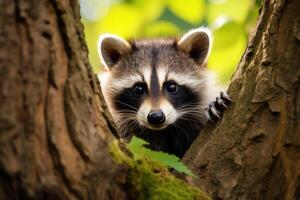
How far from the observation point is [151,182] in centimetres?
348

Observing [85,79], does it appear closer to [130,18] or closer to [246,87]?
[246,87]

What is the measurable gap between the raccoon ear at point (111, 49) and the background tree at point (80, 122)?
2808 mm

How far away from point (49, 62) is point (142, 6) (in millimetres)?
3187

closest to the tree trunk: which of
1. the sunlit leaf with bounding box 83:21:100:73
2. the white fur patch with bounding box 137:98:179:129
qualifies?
the white fur patch with bounding box 137:98:179:129

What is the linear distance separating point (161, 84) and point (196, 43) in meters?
0.66


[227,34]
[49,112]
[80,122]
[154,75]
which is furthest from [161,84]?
[49,112]

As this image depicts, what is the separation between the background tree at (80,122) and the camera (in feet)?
9.21

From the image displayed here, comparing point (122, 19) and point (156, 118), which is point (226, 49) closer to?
point (156, 118)

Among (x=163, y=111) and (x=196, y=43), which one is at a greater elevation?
(x=196, y=43)

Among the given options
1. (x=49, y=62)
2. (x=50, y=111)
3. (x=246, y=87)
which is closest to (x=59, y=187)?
(x=50, y=111)

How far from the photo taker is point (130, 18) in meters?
5.99

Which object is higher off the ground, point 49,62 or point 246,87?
point 246,87

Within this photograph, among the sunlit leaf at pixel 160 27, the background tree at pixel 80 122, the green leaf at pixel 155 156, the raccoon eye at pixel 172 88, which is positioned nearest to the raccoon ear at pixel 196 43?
the sunlit leaf at pixel 160 27

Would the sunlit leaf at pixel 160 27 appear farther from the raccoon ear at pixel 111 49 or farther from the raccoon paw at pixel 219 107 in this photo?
the raccoon paw at pixel 219 107
